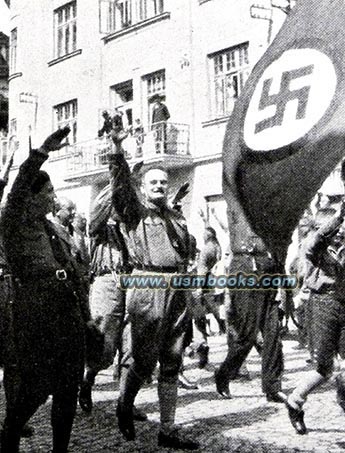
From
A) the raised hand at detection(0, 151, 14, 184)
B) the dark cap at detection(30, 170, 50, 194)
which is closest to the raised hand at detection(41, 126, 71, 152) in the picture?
the dark cap at detection(30, 170, 50, 194)

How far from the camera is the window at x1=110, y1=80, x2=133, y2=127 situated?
79.2 ft

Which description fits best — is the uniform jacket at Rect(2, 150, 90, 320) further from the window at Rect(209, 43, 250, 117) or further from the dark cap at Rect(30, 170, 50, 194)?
the window at Rect(209, 43, 250, 117)

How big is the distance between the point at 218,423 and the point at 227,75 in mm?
15588

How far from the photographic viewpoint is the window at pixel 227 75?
66.9 feet

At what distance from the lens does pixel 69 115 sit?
26234mm

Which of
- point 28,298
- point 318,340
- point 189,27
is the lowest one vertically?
point 318,340

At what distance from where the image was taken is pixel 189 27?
70.6ft

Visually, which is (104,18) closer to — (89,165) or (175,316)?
(89,165)

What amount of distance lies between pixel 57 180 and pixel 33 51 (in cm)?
492

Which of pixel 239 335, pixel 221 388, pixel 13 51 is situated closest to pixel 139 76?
pixel 13 51

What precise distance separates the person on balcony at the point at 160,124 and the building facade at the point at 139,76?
0.06 meters

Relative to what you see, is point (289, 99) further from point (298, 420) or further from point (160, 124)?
point (160, 124)

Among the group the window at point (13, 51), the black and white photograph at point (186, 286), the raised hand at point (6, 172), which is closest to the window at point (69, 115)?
the window at point (13, 51)

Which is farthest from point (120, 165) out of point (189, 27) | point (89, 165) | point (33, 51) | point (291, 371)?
point (33, 51)
